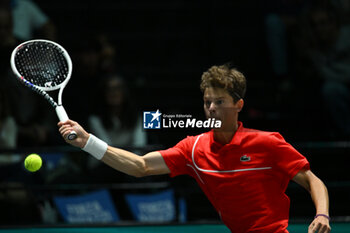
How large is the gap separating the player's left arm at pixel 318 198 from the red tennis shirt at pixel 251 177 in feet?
0.15

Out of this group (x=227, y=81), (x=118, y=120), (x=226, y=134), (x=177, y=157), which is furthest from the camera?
(x=118, y=120)

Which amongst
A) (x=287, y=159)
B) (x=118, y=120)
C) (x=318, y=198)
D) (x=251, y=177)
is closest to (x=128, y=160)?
(x=251, y=177)

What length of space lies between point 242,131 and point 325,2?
3603 mm

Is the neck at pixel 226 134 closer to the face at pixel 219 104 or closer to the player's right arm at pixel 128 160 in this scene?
the face at pixel 219 104

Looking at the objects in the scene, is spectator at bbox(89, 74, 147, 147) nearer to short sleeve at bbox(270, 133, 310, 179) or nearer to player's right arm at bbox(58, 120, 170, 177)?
player's right arm at bbox(58, 120, 170, 177)

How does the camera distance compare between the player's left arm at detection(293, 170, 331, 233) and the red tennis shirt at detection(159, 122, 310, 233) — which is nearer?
the player's left arm at detection(293, 170, 331, 233)

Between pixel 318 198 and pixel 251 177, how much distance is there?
365 mm

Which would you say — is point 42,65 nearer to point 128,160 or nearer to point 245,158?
point 128,160

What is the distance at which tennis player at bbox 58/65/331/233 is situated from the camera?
3.40 m

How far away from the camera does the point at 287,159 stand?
3.40 meters

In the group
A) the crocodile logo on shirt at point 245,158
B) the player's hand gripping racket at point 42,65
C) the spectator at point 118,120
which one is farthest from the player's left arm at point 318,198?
the spectator at point 118,120

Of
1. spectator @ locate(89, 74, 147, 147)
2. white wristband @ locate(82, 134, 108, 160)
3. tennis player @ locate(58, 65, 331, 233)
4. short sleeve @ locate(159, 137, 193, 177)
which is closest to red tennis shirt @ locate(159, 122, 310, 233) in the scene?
tennis player @ locate(58, 65, 331, 233)

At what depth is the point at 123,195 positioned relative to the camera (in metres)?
5.78

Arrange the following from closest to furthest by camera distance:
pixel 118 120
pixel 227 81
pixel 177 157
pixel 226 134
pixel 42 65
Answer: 1. pixel 227 81
2. pixel 226 134
3. pixel 177 157
4. pixel 42 65
5. pixel 118 120
